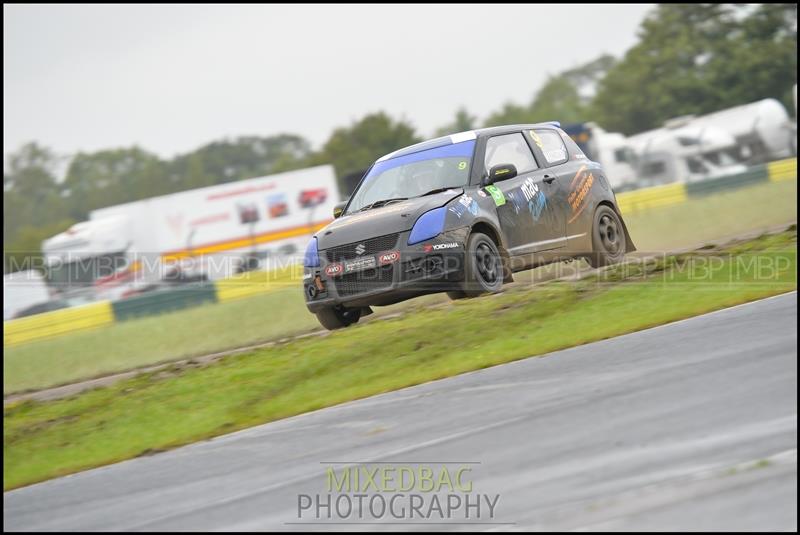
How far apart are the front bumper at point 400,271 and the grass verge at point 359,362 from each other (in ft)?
1.90

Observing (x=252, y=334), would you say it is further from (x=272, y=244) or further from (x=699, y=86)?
(x=699, y=86)

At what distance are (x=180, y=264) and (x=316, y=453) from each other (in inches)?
960

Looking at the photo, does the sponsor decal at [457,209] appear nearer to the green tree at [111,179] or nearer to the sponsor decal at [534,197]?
the sponsor decal at [534,197]

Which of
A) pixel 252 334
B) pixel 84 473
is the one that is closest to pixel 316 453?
pixel 84 473

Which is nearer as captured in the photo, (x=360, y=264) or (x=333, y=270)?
(x=360, y=264)

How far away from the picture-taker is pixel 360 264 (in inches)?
414

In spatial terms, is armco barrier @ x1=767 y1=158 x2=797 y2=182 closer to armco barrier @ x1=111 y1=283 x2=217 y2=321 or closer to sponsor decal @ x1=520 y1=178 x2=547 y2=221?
armco barrier @ x1=111 y1=283 x2=217 y2=321

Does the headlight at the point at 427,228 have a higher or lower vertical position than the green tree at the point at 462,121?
lower

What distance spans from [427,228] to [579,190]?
272 cm

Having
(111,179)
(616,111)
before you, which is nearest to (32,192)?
(111,179)

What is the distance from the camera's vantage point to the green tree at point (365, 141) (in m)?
68.8

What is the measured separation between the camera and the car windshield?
1127 cm

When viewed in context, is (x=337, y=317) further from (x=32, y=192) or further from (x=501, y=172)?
(x=32, y=192)

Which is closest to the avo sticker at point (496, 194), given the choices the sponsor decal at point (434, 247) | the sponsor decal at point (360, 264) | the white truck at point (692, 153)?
the sponsor decal at point (434, 247)
